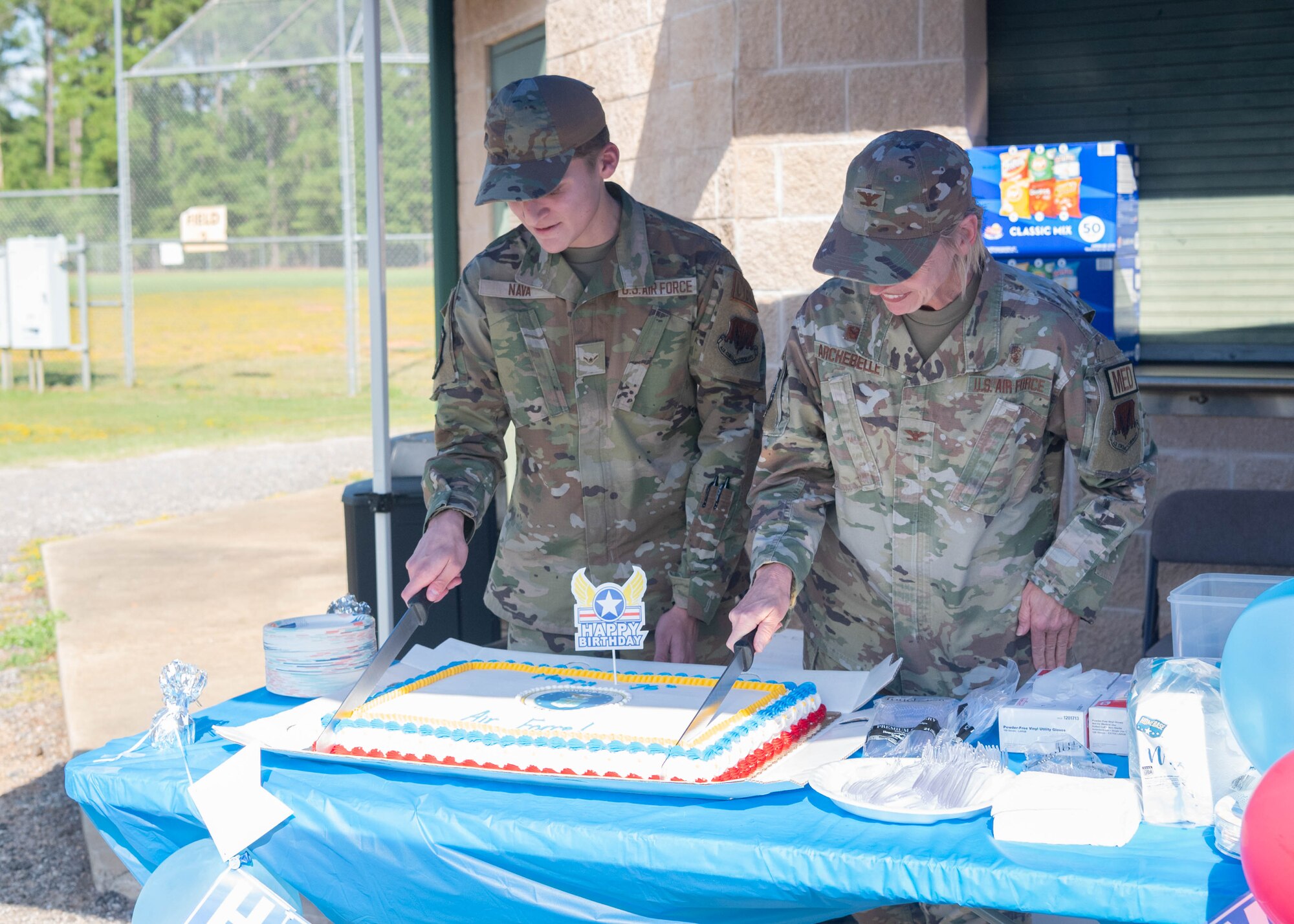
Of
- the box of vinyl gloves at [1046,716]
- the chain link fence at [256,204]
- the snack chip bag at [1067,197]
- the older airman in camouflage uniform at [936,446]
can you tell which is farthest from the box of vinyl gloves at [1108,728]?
the chain link fence at [256,204]

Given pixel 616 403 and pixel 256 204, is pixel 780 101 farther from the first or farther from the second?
pixel 256 204

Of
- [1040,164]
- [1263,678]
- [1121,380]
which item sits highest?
[1040,164]

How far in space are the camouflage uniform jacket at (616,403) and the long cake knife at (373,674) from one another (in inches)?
16.7

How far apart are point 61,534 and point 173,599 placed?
2239mm

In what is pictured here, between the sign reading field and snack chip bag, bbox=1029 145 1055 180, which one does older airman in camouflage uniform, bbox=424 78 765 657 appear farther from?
the sign reading field

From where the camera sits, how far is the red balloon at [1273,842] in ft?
3.72

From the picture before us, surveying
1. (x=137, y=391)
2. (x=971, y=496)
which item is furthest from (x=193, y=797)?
(x=137, y=391)

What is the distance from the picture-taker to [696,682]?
74.2 inches

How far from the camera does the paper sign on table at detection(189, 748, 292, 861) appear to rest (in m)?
1.58

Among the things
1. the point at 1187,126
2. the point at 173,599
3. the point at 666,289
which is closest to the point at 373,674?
the point at 666,289

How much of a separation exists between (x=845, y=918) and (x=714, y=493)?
2.54ft

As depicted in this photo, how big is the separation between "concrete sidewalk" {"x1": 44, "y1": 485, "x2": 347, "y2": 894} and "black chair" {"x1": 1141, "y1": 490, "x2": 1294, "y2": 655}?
9.38 ft

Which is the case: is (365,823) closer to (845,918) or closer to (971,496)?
(845,918)

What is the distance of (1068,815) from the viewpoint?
139 cm
